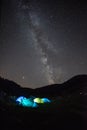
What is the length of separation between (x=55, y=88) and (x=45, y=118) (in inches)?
244

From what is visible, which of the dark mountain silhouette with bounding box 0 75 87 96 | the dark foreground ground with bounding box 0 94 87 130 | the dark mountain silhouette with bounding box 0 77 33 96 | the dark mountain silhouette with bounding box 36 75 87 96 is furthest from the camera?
the dark mountain silhouette with bounding box 0 77 33 96

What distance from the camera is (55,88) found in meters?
20.1

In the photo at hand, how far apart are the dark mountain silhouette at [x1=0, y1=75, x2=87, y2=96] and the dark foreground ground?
2.55 m

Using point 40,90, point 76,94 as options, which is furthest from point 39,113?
point 40,90

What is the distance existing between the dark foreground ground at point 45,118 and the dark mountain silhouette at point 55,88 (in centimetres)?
255

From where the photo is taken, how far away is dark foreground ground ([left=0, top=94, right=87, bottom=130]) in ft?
44.1

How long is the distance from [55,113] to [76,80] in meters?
5.60

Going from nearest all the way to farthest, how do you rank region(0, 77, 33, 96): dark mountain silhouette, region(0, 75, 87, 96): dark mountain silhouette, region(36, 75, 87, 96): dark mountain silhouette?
region(36, 75, 87, 96): dark mountain silhouette, region(0, 75, 87, 96): dark mountain silhouette, region(0, 77, 33, 96): dark mountain silhouette

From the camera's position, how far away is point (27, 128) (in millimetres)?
13680

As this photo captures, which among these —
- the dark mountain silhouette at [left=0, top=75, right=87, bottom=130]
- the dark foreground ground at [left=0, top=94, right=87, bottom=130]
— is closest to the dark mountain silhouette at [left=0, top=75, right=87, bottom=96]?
the dark mountain silhouette at [left=0, top=75, right=87, bottom=130]

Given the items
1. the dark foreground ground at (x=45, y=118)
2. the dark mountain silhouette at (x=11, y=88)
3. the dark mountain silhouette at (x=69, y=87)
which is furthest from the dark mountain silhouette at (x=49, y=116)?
the dark mountain silhouette at (x=11, y=88)

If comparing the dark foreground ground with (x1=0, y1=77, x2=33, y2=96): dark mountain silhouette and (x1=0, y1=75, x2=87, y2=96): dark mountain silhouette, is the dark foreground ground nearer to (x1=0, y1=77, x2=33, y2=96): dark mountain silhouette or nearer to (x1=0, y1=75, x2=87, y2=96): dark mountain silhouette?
(x1=0, y1=75, x2=87, y2=96): dark mountain silhouette

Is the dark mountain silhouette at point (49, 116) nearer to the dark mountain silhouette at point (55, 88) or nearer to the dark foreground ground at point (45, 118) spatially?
the dark foreground ground at point (45, 118)

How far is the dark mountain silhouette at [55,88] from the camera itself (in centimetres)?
1789
